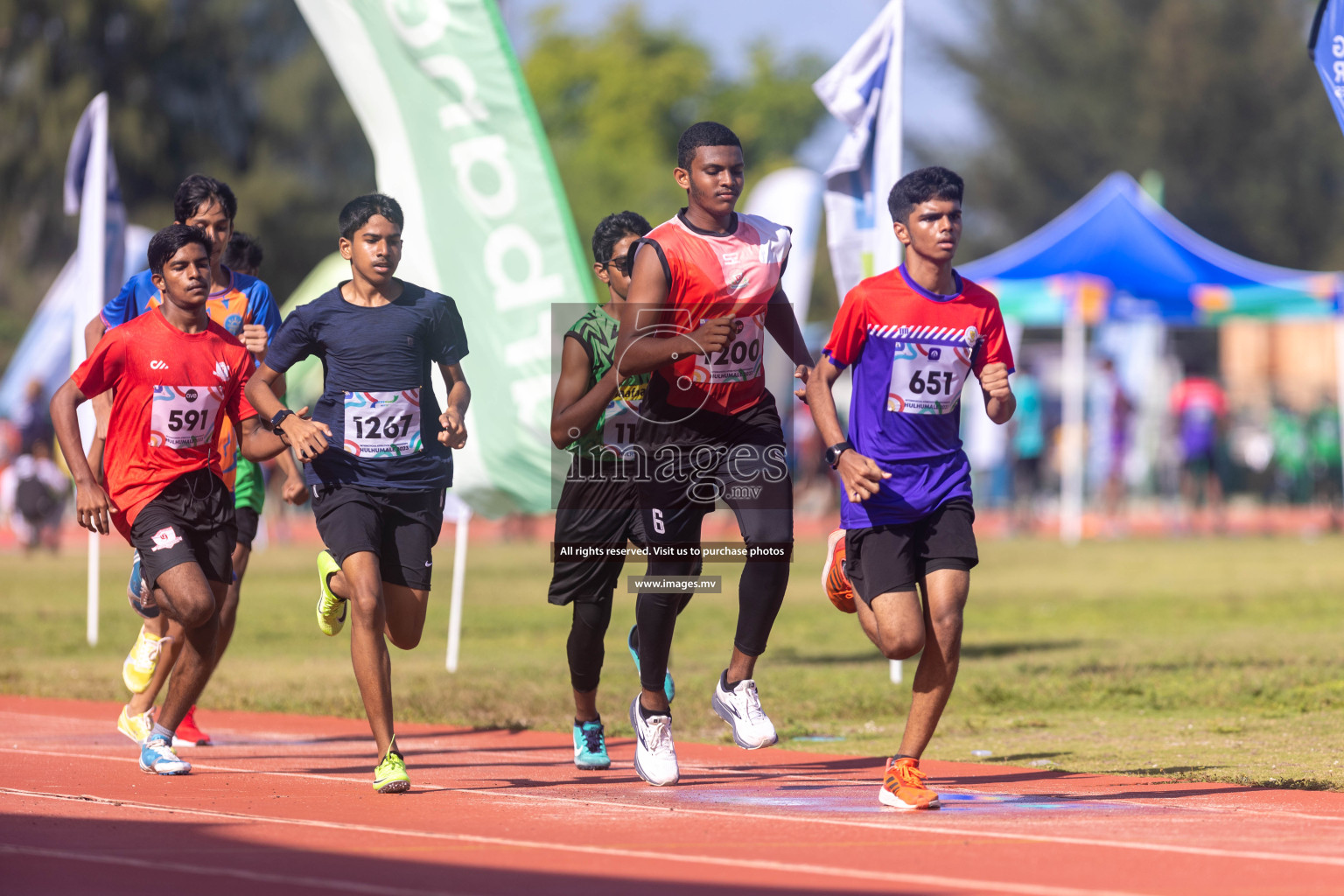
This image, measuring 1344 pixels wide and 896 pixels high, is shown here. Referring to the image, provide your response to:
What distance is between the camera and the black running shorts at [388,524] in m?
7.50

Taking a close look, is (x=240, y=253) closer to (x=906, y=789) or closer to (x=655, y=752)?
(x=655, y=752)

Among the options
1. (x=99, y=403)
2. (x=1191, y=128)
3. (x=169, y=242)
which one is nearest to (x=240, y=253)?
(x=99, y=403)

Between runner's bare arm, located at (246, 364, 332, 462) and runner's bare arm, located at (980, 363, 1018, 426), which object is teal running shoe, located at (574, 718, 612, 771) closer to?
runner's bare arm, located at (246, 364, 332, 462)

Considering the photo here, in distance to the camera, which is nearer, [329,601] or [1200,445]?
[329,601]

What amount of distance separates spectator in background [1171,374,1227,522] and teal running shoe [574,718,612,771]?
2213cm

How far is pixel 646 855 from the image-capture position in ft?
19.6

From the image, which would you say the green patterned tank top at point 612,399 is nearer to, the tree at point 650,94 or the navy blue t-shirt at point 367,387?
the navy blue t-shirt at point 367,387

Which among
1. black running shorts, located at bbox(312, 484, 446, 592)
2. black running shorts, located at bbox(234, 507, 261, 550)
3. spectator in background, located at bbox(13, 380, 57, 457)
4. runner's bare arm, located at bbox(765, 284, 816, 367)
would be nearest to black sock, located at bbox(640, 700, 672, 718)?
black running shorts, located at bbox(312, 484, 446, 592)

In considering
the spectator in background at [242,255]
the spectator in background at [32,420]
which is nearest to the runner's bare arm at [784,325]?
the spectator in background at [242,255]

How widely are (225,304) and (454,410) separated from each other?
1.86m

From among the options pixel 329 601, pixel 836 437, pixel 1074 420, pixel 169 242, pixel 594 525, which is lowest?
pixel 329 601

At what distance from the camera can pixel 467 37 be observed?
1192 cm

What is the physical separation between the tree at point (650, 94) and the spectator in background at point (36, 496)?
4927 cm

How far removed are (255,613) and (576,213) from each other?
5057cm
